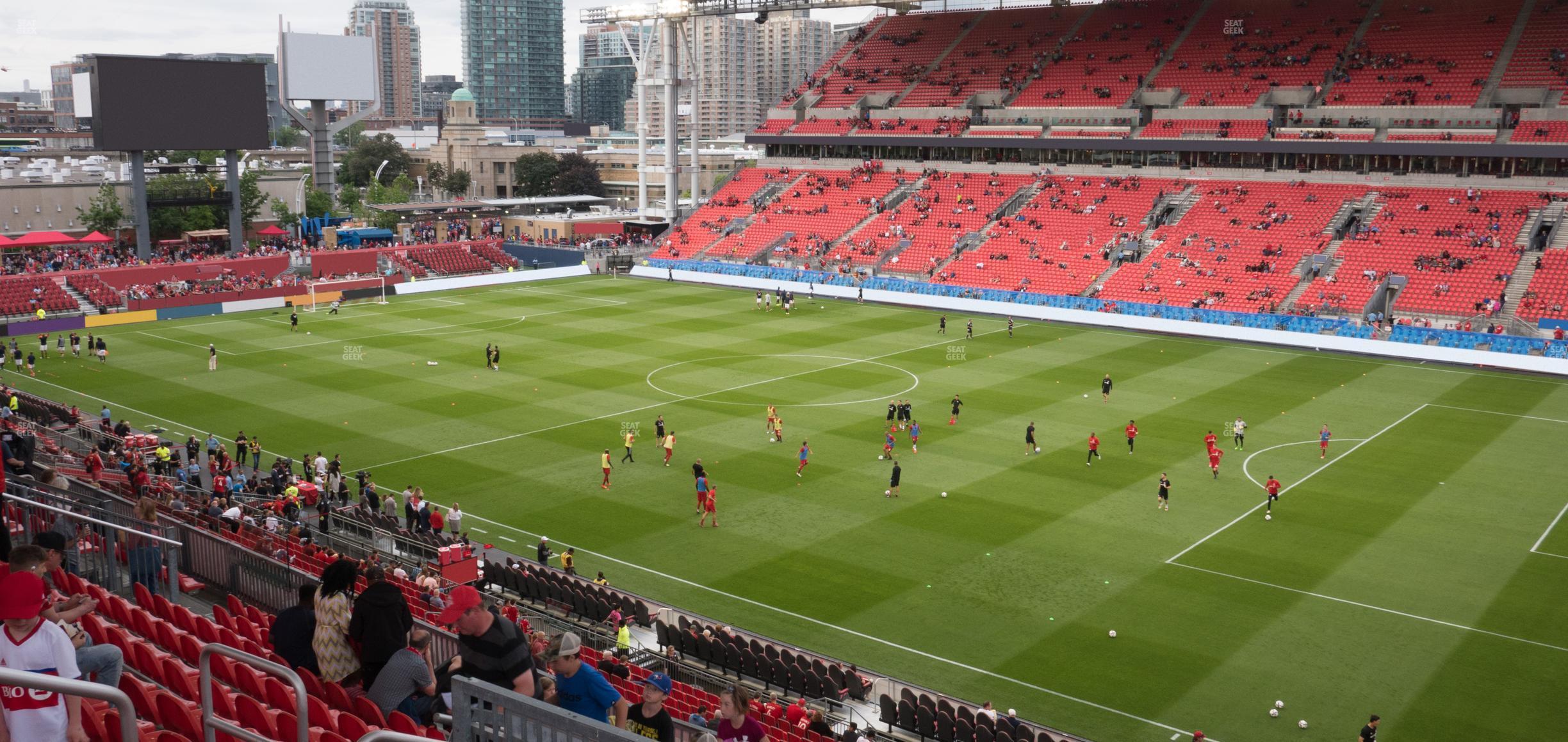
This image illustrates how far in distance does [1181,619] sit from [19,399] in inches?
1357

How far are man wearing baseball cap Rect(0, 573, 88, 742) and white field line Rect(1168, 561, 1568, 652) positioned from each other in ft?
76.5

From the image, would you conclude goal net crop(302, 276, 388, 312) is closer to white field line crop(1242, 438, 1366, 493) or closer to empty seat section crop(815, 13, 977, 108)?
empty seat section crop(815, 13, 977, 108)

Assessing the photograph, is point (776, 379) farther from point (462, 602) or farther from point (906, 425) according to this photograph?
point (462, 602)

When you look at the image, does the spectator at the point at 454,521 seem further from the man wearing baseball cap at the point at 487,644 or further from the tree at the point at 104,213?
the tree at the point at 104,213

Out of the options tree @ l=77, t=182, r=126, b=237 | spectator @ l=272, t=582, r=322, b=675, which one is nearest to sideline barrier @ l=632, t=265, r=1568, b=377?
tree @ l=77, t=182, r=126, b=237

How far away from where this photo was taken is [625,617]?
75.2 ft

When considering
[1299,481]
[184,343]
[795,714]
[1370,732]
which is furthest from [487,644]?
[184,343]

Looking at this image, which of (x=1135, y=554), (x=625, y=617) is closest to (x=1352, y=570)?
(x=1135, y=554)

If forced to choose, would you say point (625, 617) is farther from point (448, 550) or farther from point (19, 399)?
point (19, 399)

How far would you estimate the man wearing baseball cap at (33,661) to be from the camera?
6844 millimetres

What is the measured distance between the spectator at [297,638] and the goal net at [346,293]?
58.8 m

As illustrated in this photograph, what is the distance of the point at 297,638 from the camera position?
1005cm

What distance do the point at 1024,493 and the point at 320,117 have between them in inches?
2833

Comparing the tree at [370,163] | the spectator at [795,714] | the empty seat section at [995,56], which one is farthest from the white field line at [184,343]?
the tree at [370,163]
